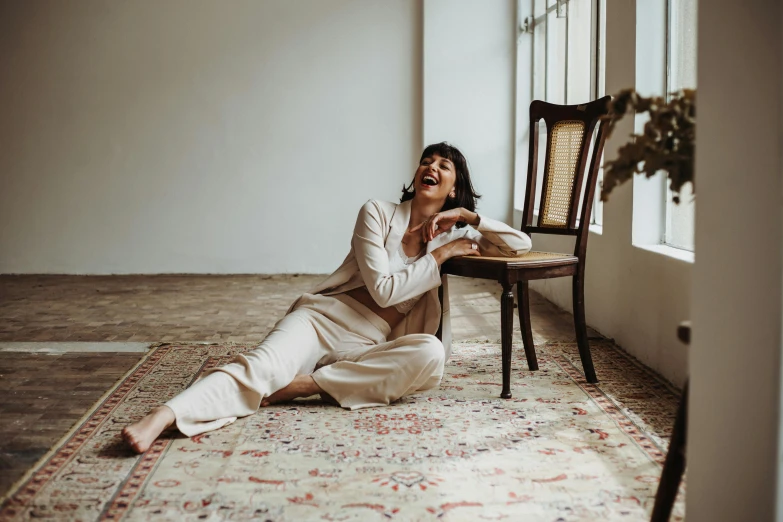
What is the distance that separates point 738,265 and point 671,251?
2197 millimetres

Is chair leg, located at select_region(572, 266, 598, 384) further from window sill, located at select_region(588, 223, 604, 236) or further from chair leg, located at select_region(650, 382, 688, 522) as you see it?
chair leg, located at select_region(650, 382, 688, 522)

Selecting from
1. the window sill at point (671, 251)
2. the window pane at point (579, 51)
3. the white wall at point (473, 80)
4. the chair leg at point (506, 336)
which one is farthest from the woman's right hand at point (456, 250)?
the white wall at point (473, 80)

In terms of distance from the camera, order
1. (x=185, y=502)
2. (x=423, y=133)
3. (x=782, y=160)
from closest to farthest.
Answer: (x=782, y=160) < (x=185, y=502) < (x=423, y=133)

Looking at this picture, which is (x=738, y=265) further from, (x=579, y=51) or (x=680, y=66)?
(x=579, y=51)

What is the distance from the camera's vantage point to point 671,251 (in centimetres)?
357

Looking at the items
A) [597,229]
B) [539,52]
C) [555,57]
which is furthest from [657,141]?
[539,52]

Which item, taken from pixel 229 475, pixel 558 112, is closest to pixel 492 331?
pixel 558 112

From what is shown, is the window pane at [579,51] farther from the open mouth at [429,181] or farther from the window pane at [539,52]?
the open mouth at [429,181]

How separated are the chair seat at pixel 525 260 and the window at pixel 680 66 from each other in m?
0.61

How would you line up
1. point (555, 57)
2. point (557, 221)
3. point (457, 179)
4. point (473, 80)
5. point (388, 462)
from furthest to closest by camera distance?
1. point (473, 80)
2. point (555, 57)
3. point (557, 221)
4. point (457, 179)
5. point (388, 462)

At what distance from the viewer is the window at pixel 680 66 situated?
353cm

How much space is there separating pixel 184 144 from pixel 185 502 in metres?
5.55

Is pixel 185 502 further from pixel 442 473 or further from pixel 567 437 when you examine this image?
pixel 567 437

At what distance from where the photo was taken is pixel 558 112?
3.63 m
